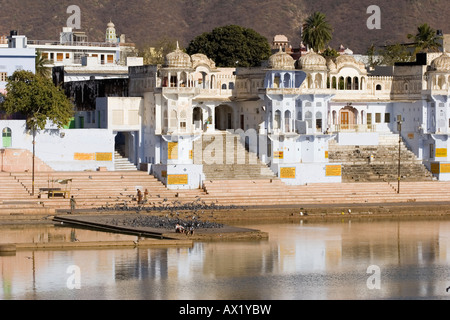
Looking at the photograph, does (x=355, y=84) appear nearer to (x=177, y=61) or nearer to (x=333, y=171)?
(x=333, y=171)

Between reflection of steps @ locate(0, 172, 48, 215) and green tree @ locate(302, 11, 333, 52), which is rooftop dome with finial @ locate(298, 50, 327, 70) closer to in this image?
reflection of steps @ locate(0, 172, 48, 215)

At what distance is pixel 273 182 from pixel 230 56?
33.1 m

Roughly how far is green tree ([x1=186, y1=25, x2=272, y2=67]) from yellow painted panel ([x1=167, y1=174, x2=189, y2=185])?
33088 millimetres

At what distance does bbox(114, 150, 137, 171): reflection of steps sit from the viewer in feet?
249

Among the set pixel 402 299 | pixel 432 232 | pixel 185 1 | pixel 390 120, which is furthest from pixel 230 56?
pixel 185 1

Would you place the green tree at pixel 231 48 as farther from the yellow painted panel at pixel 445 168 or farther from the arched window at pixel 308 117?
the yellow painted panel at pixel 445 168

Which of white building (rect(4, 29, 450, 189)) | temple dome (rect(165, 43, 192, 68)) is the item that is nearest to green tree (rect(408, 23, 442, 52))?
white building (rect(4, 29, 450, 189))

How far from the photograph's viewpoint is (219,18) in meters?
180

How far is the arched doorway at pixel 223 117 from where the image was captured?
275 feet

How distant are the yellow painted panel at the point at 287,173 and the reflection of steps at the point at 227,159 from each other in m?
0.53

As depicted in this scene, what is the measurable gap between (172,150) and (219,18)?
10809 centimetres

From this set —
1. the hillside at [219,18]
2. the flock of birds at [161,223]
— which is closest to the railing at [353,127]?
the flock of birds at [161,223]
